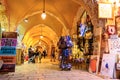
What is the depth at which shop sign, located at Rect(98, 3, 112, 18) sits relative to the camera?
9508mm

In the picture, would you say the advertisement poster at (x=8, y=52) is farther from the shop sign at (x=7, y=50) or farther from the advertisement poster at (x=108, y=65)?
the advertisement poster at (x=108, y=65)

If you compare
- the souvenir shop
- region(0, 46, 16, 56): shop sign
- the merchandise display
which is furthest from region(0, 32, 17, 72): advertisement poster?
the souvenir shop

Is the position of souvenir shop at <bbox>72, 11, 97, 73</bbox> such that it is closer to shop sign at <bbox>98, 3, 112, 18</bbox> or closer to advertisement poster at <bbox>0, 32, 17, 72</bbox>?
shop sign at <bbox>98, 3, 112, 18</bbox>

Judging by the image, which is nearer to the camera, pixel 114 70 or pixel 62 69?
pixel 114 70

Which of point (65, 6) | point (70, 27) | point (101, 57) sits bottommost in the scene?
point (101, 57)

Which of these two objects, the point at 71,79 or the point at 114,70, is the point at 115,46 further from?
the point at 71,79

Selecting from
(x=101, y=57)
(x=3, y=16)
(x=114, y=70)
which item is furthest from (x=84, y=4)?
(x=3, y=16)

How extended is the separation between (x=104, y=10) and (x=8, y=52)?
4439mm

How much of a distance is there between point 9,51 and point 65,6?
6216 millimetres

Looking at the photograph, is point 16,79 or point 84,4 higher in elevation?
point 84,4

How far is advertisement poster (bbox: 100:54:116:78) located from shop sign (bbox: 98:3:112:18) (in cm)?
163

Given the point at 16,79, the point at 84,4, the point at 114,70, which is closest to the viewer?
the point at 16,79

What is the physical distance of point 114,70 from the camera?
851cm

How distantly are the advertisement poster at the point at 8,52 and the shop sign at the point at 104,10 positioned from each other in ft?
12.7
